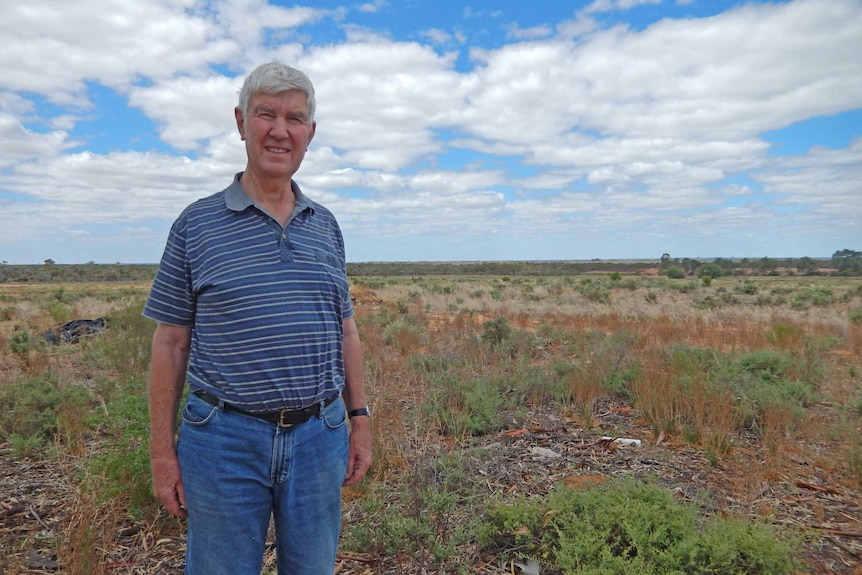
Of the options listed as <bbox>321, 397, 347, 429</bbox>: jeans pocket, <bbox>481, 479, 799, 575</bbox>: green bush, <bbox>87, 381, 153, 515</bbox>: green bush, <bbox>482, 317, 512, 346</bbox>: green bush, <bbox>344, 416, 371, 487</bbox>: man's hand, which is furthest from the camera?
<bbox>482, 317, 512, 346</bbox>: green bush

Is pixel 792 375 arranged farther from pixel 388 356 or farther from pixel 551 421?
pixel 388 356

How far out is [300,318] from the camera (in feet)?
6.28

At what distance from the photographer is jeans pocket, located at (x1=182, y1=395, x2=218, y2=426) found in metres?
1.83

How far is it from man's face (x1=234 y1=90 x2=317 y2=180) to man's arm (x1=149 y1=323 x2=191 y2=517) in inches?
A: 25.6

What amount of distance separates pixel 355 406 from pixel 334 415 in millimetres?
268

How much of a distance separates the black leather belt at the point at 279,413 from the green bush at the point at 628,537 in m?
1.79

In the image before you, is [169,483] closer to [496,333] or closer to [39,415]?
[39,415]

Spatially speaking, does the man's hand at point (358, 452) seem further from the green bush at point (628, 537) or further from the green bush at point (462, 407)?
the green bush at point (462, 407)

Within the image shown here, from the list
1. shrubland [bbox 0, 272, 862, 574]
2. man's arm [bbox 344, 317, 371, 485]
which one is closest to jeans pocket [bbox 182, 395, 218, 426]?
man's arm [bbox 344, 317, 371, 485]

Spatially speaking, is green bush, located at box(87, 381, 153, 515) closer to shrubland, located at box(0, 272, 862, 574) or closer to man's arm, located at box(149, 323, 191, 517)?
shrubland, located at box(0, 272, 862, 574)

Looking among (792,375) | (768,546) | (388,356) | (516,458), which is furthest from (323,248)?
(792,375)

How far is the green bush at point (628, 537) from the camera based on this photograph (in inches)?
114

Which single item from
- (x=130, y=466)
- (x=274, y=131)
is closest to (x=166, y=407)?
(x=274, y=131)

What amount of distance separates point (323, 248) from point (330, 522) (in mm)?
1044
